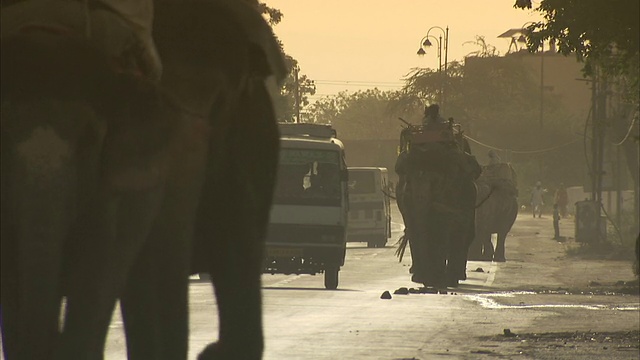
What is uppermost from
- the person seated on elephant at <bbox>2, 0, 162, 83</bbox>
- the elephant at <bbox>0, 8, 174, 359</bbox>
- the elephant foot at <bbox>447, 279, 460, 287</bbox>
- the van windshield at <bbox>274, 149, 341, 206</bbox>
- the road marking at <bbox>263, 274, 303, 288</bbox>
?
the van windshield at <bbox>274, 149, 341, 206</bbox>

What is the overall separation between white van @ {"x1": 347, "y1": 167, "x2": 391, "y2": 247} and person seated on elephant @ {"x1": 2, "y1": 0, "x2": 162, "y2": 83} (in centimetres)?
5523

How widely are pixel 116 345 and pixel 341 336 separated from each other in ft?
8.96

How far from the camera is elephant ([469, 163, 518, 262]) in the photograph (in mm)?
44281

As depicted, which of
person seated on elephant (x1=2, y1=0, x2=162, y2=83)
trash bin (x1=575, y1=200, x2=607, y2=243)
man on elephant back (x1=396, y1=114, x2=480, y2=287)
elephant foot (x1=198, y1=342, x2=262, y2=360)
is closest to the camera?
person seated on elephant (x1=2, y1=0, x2=162, y2=83)

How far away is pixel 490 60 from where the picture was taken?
5177 inches

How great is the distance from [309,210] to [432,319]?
15.8m

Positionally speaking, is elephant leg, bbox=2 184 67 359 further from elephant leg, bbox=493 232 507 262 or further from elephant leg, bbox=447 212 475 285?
elephant leg, bbox=493 232 507 262

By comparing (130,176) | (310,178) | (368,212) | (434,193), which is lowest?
(130,176)

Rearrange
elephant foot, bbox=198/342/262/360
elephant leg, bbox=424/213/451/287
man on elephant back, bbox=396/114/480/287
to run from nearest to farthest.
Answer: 1. elephant foot, bbox=198/342/262/360
2. man on elephant back, bbox=396/114/480/287
3. elephant leg, bbox=424/213/451/287

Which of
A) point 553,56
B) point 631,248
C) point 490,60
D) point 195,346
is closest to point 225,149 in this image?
point 195,346

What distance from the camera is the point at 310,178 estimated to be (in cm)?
3725

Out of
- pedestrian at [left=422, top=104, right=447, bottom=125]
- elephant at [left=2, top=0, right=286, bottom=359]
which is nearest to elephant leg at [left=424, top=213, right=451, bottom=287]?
pedestrian at [left=422, top=104, right=447, bottom=125]

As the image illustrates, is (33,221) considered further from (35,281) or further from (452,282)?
(452,282)

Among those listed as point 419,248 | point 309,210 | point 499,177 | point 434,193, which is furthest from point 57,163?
point 499,177
